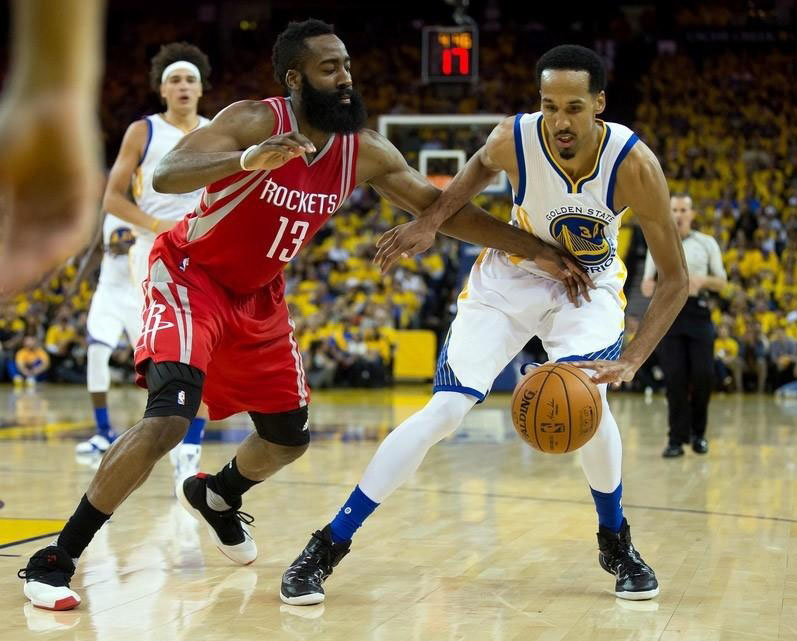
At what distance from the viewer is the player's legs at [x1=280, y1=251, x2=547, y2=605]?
398 centimetres

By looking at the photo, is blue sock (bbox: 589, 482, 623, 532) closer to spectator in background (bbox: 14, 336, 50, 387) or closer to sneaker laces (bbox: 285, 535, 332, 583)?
sneaker laces (bbox: 285, 535, 332, 583)

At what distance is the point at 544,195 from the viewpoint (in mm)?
4215

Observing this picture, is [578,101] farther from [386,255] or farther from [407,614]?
[407,614]

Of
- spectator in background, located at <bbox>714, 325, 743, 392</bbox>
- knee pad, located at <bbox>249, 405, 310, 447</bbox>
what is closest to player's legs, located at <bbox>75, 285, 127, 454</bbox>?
knee pad, located at <bbox>249, 405, 310, 447</bbox>

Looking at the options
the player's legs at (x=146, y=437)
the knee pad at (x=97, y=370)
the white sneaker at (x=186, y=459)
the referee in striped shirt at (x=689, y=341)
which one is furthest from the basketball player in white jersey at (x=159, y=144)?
the referee in striped shirt at (x=689, y=341)

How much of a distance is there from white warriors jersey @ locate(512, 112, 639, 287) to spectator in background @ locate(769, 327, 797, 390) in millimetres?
12361

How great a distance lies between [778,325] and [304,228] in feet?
44.6

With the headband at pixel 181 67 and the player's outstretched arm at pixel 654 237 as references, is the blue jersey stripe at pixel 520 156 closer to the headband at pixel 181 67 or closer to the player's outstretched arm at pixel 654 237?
the player's outstretched arm at pixel 654 237

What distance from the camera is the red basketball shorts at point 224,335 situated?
13.1ft

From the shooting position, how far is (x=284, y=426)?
170 inches

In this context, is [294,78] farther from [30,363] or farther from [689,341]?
[30,363]

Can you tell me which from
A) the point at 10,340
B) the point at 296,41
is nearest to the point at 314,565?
the point at 296,41

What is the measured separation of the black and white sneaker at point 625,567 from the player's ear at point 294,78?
197 centimetres

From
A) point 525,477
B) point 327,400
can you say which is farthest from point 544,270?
point 327,400
